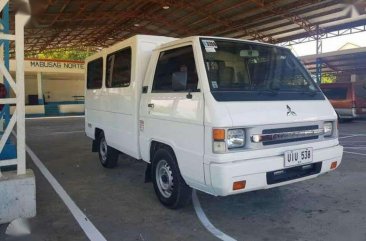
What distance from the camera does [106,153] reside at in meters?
6.82

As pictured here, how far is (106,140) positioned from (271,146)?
3639 millimetres

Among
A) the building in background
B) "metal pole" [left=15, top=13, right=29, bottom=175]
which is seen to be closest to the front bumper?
"metal pole" [left=15, top=13, right=29, bottom=175]

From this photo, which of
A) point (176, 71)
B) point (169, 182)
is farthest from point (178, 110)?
point (169, 182)

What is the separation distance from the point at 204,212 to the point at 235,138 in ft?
4.16

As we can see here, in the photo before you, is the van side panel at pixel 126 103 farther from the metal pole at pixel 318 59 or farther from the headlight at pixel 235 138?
the metal pole at pixel 318 59

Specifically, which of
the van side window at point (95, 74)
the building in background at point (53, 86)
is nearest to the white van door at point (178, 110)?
the van side window at point (95, 74)

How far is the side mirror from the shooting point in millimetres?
4020

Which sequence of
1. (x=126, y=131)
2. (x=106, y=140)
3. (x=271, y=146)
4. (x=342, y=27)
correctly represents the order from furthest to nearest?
(x=342, y=27) → (x=106, y=140) → (x=126, y=131) → (x=271, y=146)

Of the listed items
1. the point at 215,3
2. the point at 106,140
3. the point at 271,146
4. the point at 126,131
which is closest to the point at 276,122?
the point at 271,146

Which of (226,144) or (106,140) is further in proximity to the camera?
(106,140)

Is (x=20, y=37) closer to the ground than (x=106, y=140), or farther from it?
farther from it

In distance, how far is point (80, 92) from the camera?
36031mm

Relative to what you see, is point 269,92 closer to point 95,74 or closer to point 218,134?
point 218,134

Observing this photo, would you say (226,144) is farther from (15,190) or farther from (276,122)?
(15,190)
